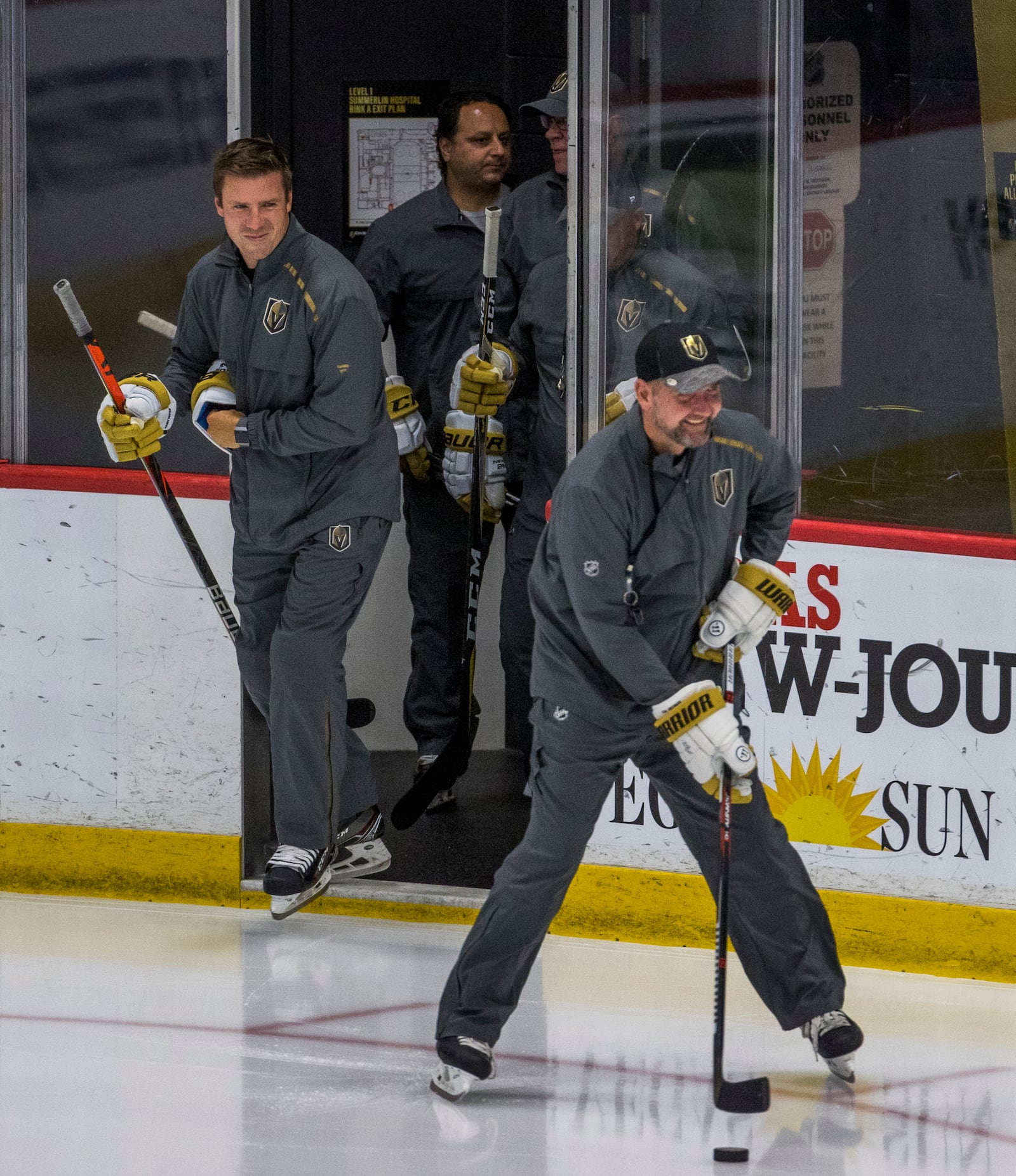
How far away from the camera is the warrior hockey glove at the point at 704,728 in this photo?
298 cm

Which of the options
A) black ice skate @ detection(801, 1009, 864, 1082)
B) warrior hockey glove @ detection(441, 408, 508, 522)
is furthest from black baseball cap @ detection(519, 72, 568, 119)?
black ice skate @ detection(801, 1009, 864, 1082)

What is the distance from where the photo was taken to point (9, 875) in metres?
4.52

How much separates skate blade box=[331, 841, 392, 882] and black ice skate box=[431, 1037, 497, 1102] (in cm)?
100

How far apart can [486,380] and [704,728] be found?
1.52m

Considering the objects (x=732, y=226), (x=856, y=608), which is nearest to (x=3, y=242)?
(x=732, y=226)

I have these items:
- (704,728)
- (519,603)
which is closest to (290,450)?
(519,603)

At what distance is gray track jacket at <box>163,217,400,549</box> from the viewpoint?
3.88m

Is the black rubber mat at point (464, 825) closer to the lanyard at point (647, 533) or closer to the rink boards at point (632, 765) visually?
the rink boards at point (632, 765)

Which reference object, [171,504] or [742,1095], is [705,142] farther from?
[742,1095]

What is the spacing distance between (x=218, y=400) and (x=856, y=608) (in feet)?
4.64

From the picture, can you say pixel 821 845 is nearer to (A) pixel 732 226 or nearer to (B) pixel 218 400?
(A) pixel 732 226

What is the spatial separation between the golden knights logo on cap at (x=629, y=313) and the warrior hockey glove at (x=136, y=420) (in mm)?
1004

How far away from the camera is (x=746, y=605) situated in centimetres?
312

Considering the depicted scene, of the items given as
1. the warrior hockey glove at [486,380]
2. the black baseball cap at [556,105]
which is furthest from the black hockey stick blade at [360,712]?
the black baseball cap at [556,105]
